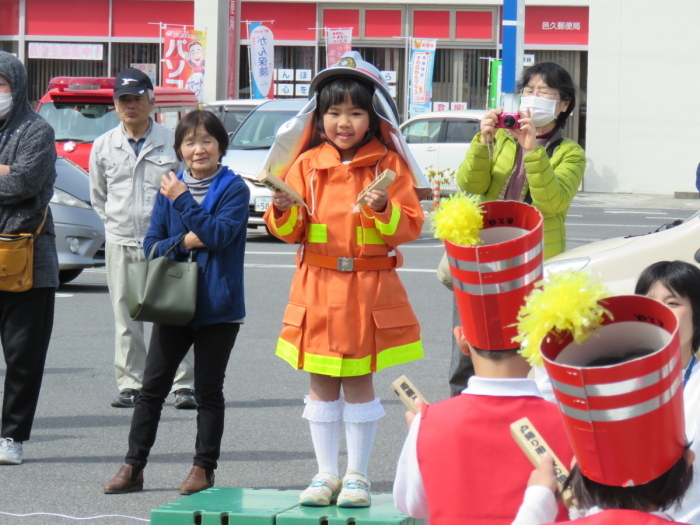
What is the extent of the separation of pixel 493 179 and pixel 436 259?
28.7ft

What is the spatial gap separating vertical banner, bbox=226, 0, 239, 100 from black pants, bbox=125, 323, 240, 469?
71.0ft

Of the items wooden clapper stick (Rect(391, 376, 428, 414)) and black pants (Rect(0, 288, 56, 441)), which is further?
black pants (Rect(0, 288, 56, 441))

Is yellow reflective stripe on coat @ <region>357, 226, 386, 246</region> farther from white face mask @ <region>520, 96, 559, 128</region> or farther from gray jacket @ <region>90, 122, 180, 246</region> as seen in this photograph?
gray jacket @ <region>90, 122, 180, 246</region>

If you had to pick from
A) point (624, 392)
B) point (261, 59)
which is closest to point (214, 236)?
point (624, 392)

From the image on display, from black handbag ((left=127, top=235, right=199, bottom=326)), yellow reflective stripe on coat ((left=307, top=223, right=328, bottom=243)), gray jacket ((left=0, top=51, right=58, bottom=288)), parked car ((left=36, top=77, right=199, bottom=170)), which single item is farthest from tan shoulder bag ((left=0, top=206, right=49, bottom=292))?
parked car ((left=36, top=77, right=199, bottom=170))

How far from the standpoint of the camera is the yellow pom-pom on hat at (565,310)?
5.97 ft

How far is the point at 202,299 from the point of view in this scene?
4.65 meters

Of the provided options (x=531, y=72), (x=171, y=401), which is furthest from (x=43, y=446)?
(x=531, y=72)

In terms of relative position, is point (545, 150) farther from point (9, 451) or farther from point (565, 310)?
point (9, 451)

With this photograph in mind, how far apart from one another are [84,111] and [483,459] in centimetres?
1272

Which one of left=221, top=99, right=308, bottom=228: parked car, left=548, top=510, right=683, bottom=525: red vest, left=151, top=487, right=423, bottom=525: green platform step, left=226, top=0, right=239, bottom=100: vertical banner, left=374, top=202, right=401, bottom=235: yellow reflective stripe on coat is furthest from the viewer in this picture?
left=226, top=0, right=239, bottom=100: vertical banner

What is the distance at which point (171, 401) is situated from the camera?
21.4 feet

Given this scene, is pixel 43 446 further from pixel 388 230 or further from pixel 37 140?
pixel 388 230

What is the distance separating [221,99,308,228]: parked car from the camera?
1402cm
